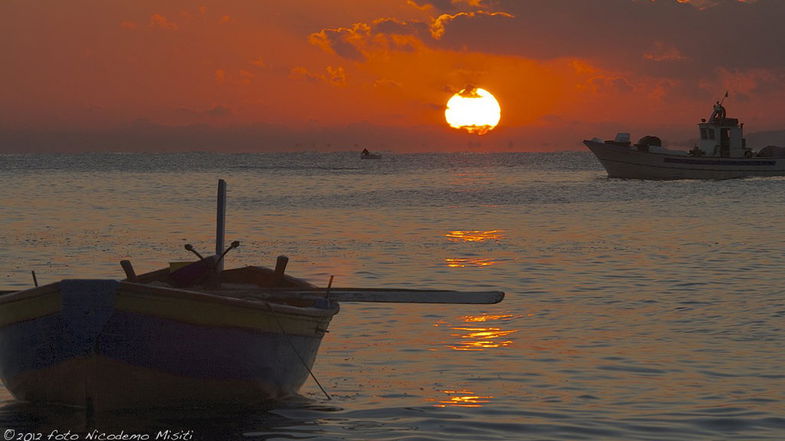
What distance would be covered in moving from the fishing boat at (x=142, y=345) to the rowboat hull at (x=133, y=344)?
1 centimetres

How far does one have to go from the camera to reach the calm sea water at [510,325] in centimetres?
1270

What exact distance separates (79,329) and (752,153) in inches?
3461

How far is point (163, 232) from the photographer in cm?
4288

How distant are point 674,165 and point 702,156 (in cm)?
368

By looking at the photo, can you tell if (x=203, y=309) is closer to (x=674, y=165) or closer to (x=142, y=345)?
(x=142, y=345)

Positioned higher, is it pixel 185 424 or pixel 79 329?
pixel 79 329

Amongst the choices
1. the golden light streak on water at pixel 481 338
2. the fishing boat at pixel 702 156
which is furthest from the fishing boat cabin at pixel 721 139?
the golden light streak on water at pixel 481 338

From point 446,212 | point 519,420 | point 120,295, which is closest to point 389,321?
point 519,420

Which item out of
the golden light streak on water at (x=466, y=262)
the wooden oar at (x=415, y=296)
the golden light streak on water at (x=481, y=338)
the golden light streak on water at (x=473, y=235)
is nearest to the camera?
the wooden oar at (x=415, y=296)

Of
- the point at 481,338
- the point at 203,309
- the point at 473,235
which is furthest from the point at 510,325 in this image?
the point at 473,235

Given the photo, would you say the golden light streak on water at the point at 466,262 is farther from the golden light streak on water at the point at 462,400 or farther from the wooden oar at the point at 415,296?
the golden light streak on water at the point at 462,400

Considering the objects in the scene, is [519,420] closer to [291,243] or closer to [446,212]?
[291,243]

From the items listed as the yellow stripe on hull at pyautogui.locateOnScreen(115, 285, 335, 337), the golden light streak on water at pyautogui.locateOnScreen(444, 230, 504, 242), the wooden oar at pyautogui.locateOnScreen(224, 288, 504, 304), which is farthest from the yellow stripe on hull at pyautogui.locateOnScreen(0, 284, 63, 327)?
the golden light streak on water at pyautogui.locateOnScreen(444, 230, 504, 242)

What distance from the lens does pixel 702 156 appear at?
90625mm
